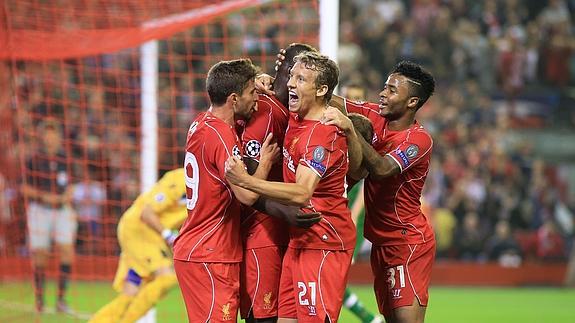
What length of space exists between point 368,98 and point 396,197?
37.4ft

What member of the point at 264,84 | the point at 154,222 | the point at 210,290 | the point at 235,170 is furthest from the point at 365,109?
the point at 154,222

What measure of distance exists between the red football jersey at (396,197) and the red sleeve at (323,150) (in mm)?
664

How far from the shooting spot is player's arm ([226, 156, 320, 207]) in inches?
217

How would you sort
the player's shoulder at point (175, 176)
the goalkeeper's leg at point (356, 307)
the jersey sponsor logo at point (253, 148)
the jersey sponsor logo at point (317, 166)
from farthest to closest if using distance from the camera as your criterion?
1. the goalkeeper's leg at point (356, 307)
2. the player's shoulder at point (175, 176)
3. the jersey sponsor logo at point (253, 148)
4. the jersey sponsor logo at point (317, 166)

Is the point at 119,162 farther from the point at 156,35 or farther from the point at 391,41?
the point at 391,41

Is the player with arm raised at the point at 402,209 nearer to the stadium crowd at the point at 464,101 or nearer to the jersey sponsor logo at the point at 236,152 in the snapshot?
the jersey sponsor logo at the point at 236,152

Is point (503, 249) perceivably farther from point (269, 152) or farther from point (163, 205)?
point (269, 152)

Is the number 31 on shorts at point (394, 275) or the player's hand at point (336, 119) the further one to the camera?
the number 31 on shorts at point (394, 275)

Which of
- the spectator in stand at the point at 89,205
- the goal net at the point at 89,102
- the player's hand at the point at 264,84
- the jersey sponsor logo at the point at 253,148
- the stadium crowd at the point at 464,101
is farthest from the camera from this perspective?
the stadium crowd at the point at 464,101

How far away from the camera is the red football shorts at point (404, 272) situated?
6375 millimetres

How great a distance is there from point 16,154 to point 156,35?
3.94 meters

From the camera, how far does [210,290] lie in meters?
5.89

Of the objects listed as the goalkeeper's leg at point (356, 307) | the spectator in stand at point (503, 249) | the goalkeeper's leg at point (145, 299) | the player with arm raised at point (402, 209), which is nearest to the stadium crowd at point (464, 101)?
the spectator in stand at point (503, 249)

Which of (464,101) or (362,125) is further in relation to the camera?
(464,101)
